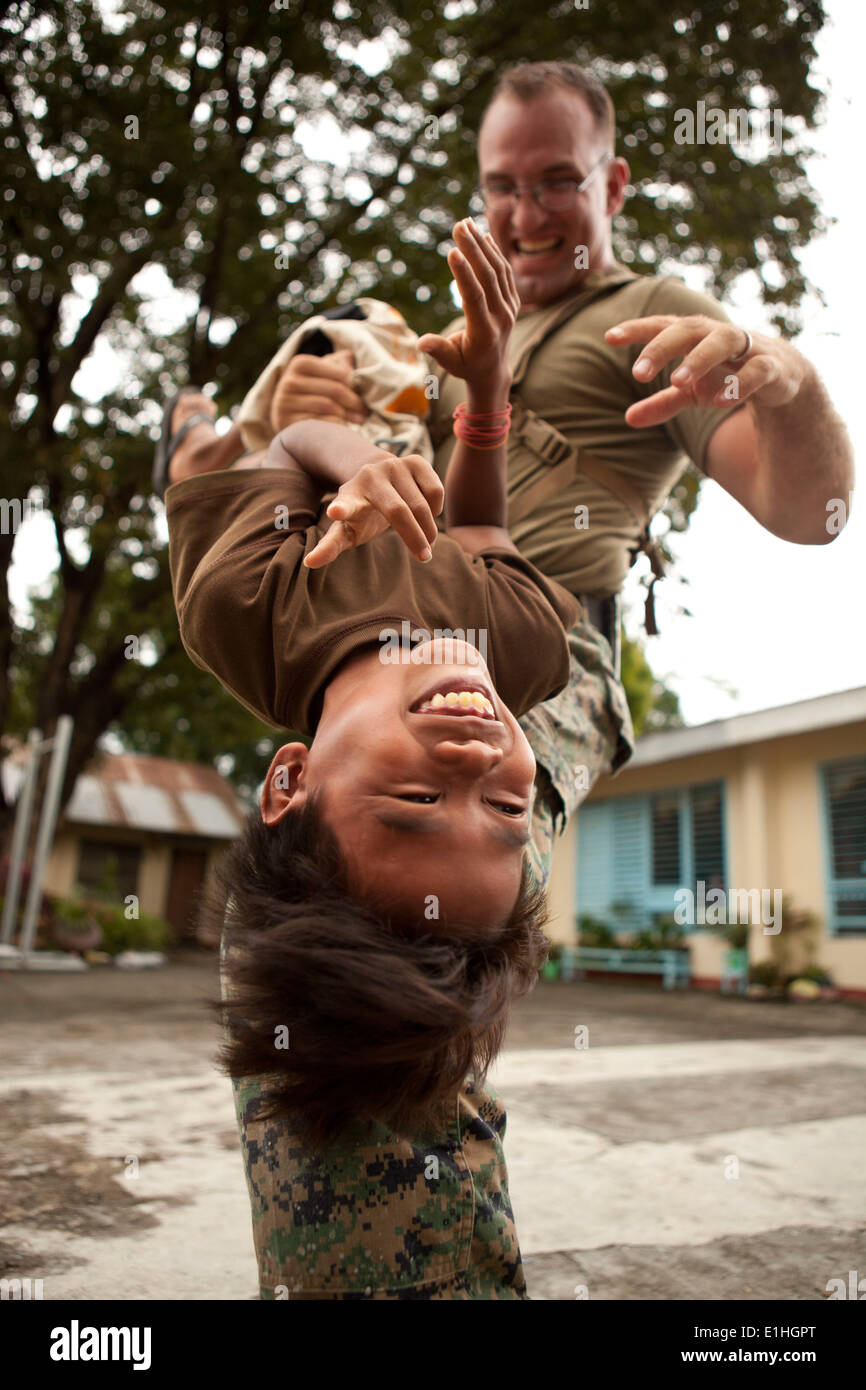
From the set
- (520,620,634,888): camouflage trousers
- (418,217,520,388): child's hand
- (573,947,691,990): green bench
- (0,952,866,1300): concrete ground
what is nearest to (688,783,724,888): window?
(573,947,691,990): green bench

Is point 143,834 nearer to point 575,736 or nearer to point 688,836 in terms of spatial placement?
point 688,836

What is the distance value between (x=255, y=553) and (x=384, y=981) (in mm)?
680

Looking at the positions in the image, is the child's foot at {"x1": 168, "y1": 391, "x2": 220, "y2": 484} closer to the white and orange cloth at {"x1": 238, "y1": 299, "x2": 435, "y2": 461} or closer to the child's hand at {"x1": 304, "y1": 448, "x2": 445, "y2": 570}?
the white and orange cloth at {"x1": 238, "y1": 299, "x2": 435, "y2": 461}

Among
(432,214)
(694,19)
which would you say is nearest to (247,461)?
(694,19)

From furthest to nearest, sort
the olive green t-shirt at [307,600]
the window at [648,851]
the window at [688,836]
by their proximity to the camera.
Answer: the window at [648,851], the window at [688,836], the olive green t-shirt at [307,600]

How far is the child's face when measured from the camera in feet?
4.10

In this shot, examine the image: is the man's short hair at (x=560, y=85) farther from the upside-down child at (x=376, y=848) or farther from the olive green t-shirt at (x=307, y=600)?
the olive green t-shirt at (x=307, y=600)

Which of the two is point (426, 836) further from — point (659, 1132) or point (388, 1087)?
point (659, 1132)

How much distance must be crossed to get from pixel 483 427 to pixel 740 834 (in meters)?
10.3

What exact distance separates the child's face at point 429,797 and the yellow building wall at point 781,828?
943 centimetres

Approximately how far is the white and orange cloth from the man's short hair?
1.76 feet

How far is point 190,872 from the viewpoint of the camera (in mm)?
21625

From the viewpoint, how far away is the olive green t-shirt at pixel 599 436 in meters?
1.97

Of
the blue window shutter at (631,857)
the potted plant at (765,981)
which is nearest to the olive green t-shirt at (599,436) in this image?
the potted plant at (765,981)
